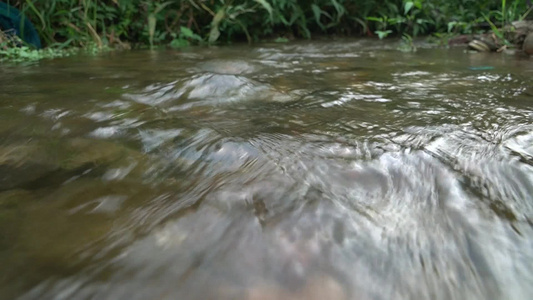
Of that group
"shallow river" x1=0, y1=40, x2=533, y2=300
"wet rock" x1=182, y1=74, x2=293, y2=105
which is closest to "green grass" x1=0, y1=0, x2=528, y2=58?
"wet rock" x1=182, y1=74, x2=293, y2=105

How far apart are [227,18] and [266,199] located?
427cm

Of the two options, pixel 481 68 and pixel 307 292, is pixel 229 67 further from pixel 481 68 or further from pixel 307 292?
pixel 307 292

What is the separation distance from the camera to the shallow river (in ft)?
1.97

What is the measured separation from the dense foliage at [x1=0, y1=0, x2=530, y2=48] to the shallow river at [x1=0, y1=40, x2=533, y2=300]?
116 inches

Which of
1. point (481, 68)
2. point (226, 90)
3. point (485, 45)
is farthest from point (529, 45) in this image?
point (226, 90)

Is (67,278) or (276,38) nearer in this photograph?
(67,278)

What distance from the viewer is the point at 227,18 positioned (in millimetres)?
4688

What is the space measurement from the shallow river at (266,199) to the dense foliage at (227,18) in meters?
2.94

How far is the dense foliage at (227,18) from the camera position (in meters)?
4.00

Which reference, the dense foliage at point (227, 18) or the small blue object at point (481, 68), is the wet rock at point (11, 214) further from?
the dense foliage at point (227, 18)

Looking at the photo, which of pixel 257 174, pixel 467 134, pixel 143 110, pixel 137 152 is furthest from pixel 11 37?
pixel 467 134

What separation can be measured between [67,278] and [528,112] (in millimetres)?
1452

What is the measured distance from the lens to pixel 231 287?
583 millimetres

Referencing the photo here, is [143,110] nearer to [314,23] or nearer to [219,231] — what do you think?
[219,231]
